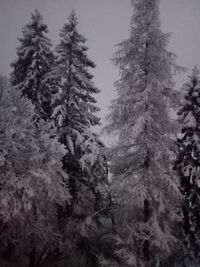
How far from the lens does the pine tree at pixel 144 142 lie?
43.9 feet

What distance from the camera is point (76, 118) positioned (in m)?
18.5

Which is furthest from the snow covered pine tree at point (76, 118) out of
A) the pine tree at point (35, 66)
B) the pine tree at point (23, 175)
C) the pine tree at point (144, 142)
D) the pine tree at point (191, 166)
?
the pine tree at point (191, 166)

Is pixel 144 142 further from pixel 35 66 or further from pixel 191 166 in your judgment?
pixel 35 66

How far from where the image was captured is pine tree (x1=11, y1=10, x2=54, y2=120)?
61.3 ft

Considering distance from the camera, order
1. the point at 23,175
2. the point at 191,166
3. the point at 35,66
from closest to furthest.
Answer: the point at 23,175 → the point at 191,166 → the point at 35,66

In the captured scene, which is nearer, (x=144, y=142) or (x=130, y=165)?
(x=144, y=142)

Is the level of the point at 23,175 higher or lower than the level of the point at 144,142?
lower

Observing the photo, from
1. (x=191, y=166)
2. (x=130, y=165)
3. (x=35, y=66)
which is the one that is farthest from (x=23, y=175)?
(x=191, y=166)

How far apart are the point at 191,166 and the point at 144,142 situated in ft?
12.9

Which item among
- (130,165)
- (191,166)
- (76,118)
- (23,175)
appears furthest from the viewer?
(76,118)

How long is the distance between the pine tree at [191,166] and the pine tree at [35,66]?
7.72m

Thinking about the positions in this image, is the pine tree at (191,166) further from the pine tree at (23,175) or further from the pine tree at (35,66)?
the pine tree at (35,66)

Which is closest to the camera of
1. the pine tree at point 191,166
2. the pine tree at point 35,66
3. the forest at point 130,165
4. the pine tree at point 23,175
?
the pine tree at point 23,175

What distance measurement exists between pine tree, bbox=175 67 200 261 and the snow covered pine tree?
431 cm
